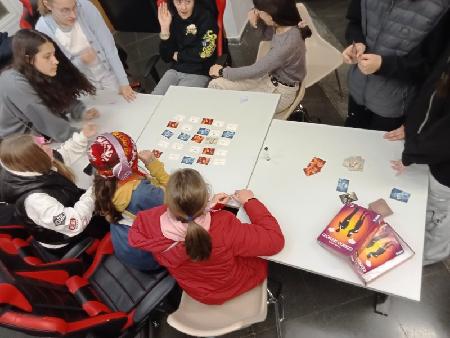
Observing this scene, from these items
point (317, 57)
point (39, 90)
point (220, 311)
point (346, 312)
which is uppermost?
point (39, 90)

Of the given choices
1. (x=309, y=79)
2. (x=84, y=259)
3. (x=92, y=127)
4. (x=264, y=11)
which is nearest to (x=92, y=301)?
(x=84, y=259)

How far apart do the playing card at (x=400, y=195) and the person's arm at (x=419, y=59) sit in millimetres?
555

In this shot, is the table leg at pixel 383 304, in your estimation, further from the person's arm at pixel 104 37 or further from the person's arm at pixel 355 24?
the person's arm at pixel 104 37

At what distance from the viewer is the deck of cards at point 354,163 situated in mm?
2035

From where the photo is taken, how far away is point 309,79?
3.09 meters

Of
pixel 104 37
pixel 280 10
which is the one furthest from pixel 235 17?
pixel 280 10

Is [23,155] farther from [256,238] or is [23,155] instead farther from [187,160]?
[256,238]

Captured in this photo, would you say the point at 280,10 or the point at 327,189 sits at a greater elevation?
the point at 280,10

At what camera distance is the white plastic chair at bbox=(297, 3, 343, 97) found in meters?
3.08

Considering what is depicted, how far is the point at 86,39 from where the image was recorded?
2.92m

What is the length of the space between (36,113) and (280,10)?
5.49 ft

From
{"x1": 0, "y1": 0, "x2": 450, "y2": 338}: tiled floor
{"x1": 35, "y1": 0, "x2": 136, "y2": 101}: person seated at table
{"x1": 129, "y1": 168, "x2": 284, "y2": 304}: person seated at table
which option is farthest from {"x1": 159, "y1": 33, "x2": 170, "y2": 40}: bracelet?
{"x1": 0, "y1": 0, "x2": 450, "y2": 338}: tiled floor

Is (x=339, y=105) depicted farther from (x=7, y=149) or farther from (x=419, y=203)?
(x=7, y=149)

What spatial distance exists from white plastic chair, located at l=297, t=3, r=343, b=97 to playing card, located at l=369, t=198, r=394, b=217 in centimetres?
140
